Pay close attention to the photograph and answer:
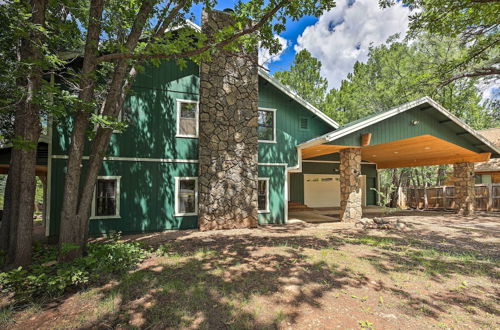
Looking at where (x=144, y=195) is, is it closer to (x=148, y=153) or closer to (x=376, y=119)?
(x=148, y=153)

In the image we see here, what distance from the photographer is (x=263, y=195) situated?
34.4 feet

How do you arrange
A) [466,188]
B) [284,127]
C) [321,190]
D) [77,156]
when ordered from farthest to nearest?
[321,190] < [466,188] < [284,127] < [77,156]

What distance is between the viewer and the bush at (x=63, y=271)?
393 centimetres

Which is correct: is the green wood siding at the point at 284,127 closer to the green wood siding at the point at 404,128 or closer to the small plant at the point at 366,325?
the green wood siding at the point at 404,128

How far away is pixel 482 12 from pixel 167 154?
486 inches

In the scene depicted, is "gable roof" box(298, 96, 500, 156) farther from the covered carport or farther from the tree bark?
the tree bark

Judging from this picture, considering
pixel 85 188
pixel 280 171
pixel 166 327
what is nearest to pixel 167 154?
pixel 85 188

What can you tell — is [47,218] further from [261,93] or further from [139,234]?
[261,93]

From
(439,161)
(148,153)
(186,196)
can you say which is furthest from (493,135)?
(148,153)

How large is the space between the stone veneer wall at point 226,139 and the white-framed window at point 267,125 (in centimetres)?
102

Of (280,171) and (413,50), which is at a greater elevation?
(413,50)

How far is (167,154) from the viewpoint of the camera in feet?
29.8

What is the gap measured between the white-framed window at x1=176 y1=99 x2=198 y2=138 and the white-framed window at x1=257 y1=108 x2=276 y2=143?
2.83 meters

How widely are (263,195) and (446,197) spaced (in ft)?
42.8
